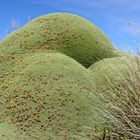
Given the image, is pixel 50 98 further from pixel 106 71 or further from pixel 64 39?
pixel 64 39

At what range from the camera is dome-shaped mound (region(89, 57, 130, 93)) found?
1431 cm

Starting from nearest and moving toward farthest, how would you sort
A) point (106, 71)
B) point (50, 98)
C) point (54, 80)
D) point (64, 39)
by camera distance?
→ point (50, 98)
point (54, 80)
point (106, 71)
point (64, 39)

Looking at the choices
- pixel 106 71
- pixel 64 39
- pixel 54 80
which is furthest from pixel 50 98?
pixel 64 39

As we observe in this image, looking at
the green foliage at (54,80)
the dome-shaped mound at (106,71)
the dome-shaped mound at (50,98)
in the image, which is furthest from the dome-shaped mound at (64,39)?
the dome-shaped mound at (50,98)

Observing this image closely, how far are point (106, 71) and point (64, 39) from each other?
3.44m

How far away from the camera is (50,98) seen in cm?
1335

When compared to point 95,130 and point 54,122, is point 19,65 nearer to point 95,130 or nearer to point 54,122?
point 54,122

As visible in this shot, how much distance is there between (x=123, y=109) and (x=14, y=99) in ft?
13.4

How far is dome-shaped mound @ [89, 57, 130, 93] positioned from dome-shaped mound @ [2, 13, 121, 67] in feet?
3.30

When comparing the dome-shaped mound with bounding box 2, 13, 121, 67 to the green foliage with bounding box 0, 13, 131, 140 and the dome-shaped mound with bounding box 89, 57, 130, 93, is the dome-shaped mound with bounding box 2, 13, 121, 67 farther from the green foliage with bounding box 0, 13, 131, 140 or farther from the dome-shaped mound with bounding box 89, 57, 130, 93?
the dome-shaped mound with bounding box 89, 57, 130, 93

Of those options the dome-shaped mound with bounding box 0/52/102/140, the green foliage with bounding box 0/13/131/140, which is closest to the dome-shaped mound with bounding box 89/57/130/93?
the green foliage with bounding box 0/13/131/140

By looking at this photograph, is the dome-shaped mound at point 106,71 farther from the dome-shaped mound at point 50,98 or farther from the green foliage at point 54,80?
the dome-shaped mound at point 50,98

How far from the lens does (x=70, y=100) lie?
1338 cm

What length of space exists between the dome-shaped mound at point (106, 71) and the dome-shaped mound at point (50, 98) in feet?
1.28
